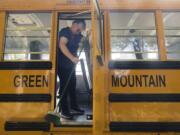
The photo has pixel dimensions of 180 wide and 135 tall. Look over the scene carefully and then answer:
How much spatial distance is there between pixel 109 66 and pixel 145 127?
80 cm

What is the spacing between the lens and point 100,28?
3445mm

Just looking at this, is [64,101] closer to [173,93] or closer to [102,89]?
[102,89]

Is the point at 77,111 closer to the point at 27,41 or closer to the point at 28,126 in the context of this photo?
the point at 28,126

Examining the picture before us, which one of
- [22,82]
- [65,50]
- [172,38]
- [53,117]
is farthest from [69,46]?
[172,38]

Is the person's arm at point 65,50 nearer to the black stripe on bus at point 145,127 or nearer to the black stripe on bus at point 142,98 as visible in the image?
the black stripe on bus at point 142,98

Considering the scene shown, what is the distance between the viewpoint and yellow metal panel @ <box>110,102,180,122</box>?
3662 millimetres

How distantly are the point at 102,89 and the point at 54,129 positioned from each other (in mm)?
732

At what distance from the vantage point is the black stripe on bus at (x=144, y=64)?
145 inches

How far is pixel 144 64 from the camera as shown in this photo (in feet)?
12.2

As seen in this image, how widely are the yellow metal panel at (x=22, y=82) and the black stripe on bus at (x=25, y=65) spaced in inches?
1.4

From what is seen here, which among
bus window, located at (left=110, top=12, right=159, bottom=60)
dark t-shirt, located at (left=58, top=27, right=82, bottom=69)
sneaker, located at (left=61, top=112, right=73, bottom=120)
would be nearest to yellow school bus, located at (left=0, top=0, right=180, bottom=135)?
bus window, located at (left=110, top=12, right=159, bottom=60)

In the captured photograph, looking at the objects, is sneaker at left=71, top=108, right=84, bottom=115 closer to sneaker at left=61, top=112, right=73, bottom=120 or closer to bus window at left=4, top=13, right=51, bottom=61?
sneaker at left=61, top=112, right=73, bottom=120

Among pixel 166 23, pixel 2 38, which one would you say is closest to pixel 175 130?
pixel 166 23

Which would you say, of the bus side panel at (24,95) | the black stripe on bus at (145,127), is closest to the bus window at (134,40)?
the black stripe on bus at (145,127)
